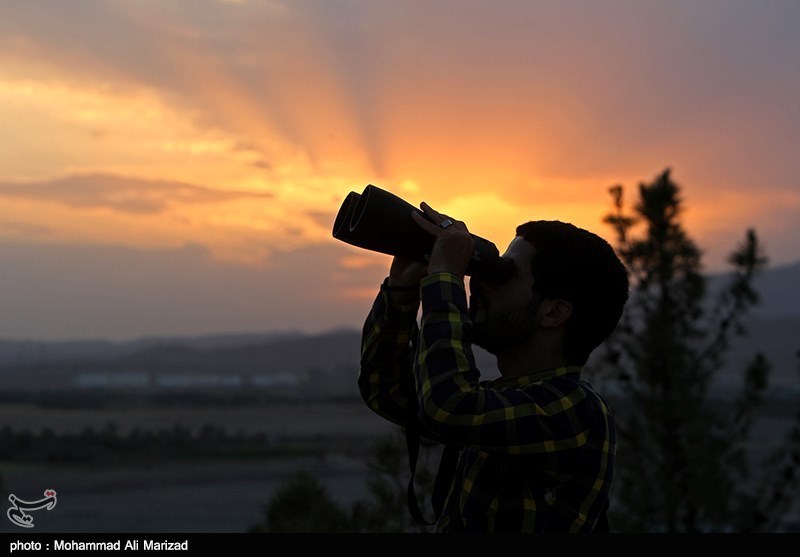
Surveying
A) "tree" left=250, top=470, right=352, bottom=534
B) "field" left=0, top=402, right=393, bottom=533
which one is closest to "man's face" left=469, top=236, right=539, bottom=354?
"tree" left=250, top=470, right=352, bottom=534

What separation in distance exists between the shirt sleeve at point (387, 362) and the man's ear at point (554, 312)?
479 mm

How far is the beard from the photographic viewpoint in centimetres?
243

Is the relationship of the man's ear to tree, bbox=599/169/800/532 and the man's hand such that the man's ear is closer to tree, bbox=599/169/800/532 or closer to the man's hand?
the man's hand

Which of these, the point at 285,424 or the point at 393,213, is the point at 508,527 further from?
the point at 285,424

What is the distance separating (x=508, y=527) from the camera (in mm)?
2314

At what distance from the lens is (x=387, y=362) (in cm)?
285

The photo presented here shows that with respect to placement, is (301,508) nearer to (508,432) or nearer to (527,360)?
(527,360)

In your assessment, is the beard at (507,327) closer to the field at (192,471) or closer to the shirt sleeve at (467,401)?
the shirt sleeve at (467,401)

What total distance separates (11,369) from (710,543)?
134 m

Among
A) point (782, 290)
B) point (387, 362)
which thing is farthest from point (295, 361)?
point (387, 362)

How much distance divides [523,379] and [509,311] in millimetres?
177

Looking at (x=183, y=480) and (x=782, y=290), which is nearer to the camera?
(x=183, y=480)

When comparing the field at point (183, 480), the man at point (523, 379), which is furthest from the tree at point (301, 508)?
the man at point (523, 379)

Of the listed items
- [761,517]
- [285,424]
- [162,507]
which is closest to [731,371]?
[285,424]
